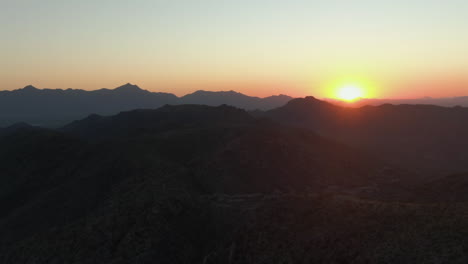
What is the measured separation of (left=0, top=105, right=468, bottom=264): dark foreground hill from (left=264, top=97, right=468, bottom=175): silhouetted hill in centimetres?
4118

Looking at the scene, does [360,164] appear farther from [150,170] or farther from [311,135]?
[150,170]

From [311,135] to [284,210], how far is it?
54.9m

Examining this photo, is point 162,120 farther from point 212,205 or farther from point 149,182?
point 212,205

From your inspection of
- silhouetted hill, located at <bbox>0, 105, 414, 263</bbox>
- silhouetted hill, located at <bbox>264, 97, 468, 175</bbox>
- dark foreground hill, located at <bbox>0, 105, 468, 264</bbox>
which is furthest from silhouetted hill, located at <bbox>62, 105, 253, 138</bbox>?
silhouetted hill, located at <bbox>264, 97, 468, 175</bbox>

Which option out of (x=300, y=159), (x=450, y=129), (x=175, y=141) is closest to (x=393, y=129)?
(x=450, y=129)

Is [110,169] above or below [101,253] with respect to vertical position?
above

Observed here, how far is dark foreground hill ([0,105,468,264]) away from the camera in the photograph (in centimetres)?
2730

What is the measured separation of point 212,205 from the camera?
43.2 m

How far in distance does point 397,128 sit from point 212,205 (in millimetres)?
121730

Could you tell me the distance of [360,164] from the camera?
2869 inches

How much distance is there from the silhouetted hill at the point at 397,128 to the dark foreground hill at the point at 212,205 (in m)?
41.2

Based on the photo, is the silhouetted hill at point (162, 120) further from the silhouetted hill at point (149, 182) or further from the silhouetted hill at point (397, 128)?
the silhouetted hill at point (397, 128)

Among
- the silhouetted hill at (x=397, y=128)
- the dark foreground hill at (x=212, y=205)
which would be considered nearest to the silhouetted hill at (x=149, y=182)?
the dark foreground hill at (x=212, y=205)

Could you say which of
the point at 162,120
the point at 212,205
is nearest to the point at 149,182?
the point at 212,205
